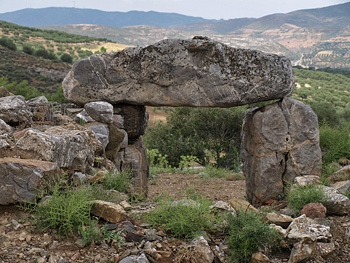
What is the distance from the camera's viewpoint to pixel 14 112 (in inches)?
269

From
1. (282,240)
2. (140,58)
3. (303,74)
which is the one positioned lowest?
(303,74)

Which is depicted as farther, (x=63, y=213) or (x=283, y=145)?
(x=283, y=145)

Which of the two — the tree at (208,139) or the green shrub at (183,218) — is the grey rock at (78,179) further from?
the tree at (208,139)

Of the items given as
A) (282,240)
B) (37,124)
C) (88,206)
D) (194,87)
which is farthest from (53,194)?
(194,87)

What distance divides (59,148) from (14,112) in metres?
1.75

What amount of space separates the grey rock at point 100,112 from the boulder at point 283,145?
280 cm

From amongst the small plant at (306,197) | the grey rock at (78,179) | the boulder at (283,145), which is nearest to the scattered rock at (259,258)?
the small plant at (306,197)

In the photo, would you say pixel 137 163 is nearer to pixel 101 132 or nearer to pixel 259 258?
pixel 101 132

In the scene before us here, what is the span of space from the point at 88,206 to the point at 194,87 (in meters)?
4.68

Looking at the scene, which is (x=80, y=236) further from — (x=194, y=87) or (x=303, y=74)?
(x=303, y=74)

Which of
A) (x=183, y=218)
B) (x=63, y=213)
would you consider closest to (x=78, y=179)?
(x=63, y=213)

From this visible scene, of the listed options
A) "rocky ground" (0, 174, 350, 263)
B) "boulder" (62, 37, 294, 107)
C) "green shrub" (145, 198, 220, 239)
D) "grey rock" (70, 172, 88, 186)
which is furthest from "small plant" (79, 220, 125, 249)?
"boulder" (62, 37, 294, 107)

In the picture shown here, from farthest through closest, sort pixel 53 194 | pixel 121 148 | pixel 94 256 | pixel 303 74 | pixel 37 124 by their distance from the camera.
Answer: pixel 303 74, pixel 121 148, pixel 37 124, pixel 53 194, pixel 94 256

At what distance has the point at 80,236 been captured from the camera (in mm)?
4309
